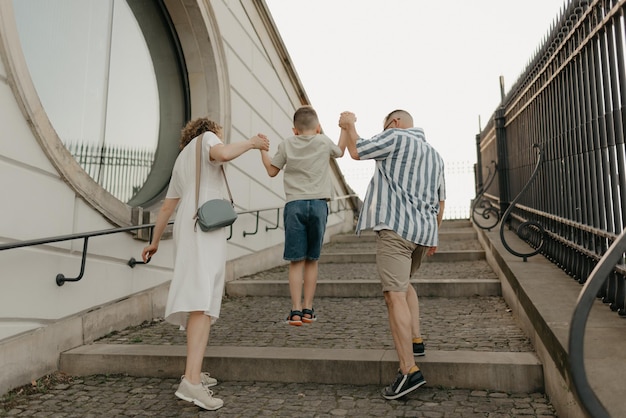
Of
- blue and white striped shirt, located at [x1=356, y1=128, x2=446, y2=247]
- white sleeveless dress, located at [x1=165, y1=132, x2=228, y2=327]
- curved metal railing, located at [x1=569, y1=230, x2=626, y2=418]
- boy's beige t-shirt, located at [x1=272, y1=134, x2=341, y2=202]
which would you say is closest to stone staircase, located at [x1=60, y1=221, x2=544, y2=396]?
white sleeveless dress, located at [x1=165, y1=132, x2=228, y2=327]

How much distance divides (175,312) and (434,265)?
4.32 m

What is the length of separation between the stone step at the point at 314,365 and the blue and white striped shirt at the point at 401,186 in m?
0.73

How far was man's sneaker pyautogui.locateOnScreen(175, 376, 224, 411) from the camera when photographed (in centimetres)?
250

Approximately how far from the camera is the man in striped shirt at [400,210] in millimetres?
2592

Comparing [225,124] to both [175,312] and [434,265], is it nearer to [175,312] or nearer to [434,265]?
[434,265]

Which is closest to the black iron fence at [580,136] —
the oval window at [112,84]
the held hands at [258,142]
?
the held hands at [258,142]

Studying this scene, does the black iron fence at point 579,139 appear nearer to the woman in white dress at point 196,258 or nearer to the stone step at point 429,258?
the stone step at point 429,258

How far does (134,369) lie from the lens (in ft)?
10.5

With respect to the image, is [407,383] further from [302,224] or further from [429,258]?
[429,258]

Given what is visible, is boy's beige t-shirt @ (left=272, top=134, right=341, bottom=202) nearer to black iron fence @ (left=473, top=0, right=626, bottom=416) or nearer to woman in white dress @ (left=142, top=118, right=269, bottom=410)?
woman in white dress @ (left=142, top=118, right=269, bottom=410)

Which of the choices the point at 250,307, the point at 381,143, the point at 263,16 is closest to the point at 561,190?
the point at 381,143

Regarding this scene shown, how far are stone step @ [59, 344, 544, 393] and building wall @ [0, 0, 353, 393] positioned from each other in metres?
0.32

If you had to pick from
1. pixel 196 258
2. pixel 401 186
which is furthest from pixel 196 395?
pixel 401 186

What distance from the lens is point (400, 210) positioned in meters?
2.71
